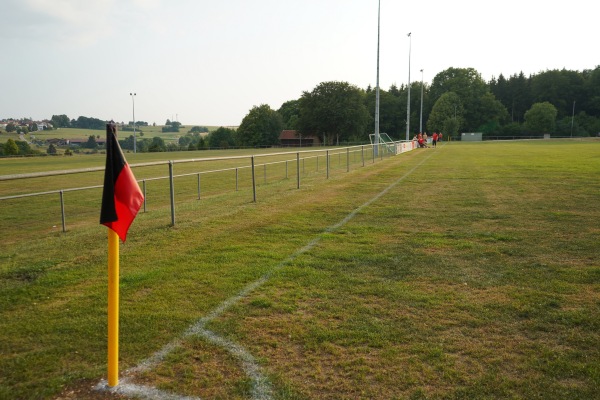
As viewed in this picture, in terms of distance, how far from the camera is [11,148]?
63.6 m

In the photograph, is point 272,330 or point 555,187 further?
point 555,187

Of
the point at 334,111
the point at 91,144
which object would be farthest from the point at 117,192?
the point at 334,111

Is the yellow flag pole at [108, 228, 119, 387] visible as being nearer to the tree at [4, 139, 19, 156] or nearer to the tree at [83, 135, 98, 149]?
the tree at [83, 135, 98, 149]

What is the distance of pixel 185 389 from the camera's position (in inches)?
115

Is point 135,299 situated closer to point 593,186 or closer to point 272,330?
point 272,330

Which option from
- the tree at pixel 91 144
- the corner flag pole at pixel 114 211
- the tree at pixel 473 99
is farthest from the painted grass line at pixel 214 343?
the tree at pixel 473 99

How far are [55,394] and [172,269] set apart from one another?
270 centimetres

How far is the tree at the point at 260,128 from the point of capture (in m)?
117

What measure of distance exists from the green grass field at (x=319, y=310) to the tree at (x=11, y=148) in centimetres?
6579

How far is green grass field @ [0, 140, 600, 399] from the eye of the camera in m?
3.02

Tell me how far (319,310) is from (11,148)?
238ft

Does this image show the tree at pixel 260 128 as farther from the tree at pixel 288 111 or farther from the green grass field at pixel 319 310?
the green grass field at pixel 319 310

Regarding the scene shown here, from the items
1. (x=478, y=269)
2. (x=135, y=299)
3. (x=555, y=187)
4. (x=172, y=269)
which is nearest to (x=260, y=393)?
(x=135, y=299)

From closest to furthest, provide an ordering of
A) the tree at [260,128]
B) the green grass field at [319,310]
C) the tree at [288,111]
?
the green grass field at [319,310] < the tree at [260,128] < the tree at [288,111]
